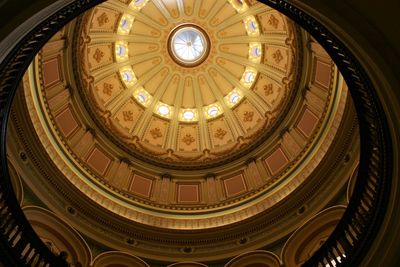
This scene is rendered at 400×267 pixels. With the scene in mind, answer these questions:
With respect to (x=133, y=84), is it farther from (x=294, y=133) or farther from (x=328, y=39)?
(x=328, y=39)

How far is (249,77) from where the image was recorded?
22234mm

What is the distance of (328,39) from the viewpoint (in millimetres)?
8383

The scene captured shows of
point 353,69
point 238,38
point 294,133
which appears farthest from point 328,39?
point 238,38

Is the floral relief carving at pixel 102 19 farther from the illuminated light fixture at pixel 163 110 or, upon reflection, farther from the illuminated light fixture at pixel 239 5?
the illuminated light fixture at pixel 239 5

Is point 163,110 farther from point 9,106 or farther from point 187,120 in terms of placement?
point 9,106

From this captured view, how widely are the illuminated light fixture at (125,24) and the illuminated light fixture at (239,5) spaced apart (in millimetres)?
5454

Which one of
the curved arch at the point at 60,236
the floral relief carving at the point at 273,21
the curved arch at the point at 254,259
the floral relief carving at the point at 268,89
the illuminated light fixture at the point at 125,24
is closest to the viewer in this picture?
the curved arch at the point at 60,236

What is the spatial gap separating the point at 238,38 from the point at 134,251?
514 inches

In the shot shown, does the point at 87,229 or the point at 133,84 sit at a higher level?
the point at 133,84

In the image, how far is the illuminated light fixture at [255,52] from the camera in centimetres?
2164

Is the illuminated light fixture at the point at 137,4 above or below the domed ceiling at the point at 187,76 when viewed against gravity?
above

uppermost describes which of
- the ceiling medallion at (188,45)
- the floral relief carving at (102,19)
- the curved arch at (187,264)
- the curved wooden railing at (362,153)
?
the ceiling medallion at (188,45)

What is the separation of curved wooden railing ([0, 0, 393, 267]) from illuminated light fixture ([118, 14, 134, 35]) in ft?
41.9

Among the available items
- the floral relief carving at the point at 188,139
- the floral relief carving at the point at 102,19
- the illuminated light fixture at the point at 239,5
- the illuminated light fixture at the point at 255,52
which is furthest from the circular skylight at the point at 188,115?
the floral relief carving at the point at 102,19
